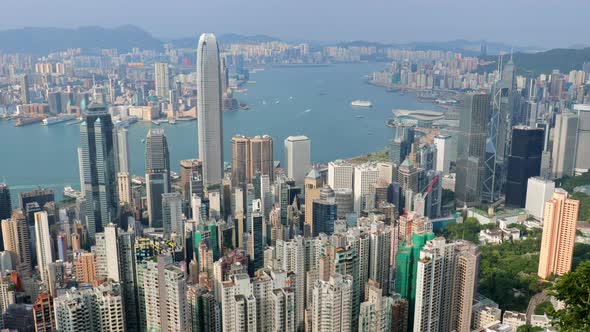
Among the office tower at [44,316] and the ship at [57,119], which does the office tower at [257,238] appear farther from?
the ship at [57,119]

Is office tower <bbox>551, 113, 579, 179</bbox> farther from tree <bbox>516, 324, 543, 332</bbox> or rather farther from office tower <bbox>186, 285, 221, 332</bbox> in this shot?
office tower <bbox>186, 285, 221, 332</bbox>

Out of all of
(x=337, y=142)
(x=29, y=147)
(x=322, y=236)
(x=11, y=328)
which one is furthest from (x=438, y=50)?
(x=11, y=328)

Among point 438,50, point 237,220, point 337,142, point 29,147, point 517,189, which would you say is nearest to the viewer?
point 237,220

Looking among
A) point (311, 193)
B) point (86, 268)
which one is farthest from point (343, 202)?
point (86, 268)

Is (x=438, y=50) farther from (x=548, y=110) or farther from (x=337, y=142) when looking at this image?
(x=337, y=142)

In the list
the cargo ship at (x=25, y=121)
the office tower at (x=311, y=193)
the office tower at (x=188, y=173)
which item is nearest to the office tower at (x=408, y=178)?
the office tower at (x=311, y=193)

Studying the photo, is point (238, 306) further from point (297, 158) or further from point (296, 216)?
point (297, 158)
